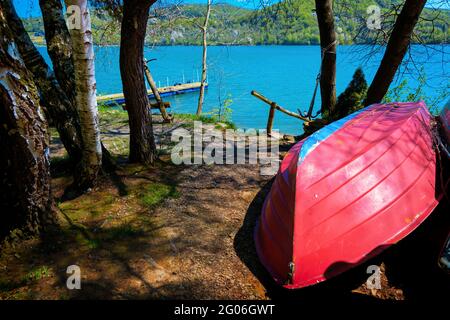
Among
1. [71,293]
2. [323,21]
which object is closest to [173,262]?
[71,293]

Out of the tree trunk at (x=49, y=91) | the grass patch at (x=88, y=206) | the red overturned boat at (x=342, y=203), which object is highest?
the tree trunk at (x=49, y=91)

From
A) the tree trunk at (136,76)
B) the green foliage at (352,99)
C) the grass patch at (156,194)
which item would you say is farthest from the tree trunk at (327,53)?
the grass patch at (156,194)

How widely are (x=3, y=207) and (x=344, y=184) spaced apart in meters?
3.78

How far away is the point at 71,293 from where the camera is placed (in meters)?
3.06

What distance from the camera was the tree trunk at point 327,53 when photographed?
8.05 meters

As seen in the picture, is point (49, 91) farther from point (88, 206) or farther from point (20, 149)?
point (20, 149)

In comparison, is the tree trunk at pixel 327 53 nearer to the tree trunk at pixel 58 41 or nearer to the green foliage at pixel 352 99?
the green foliage at pixel 352 99

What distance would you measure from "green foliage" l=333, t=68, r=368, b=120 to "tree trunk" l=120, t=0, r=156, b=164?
16.2 feet

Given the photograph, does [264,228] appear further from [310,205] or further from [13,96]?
[13,96]

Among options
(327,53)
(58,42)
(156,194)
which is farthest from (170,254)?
(327,53)

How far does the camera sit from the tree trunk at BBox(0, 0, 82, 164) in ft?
14.6

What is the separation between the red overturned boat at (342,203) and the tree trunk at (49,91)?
329 cm

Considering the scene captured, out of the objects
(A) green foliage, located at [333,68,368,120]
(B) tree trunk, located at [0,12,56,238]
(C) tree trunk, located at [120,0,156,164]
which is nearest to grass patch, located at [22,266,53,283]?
(B) tree trunk, located at [0,12,56,238]

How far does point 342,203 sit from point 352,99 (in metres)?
5.26
